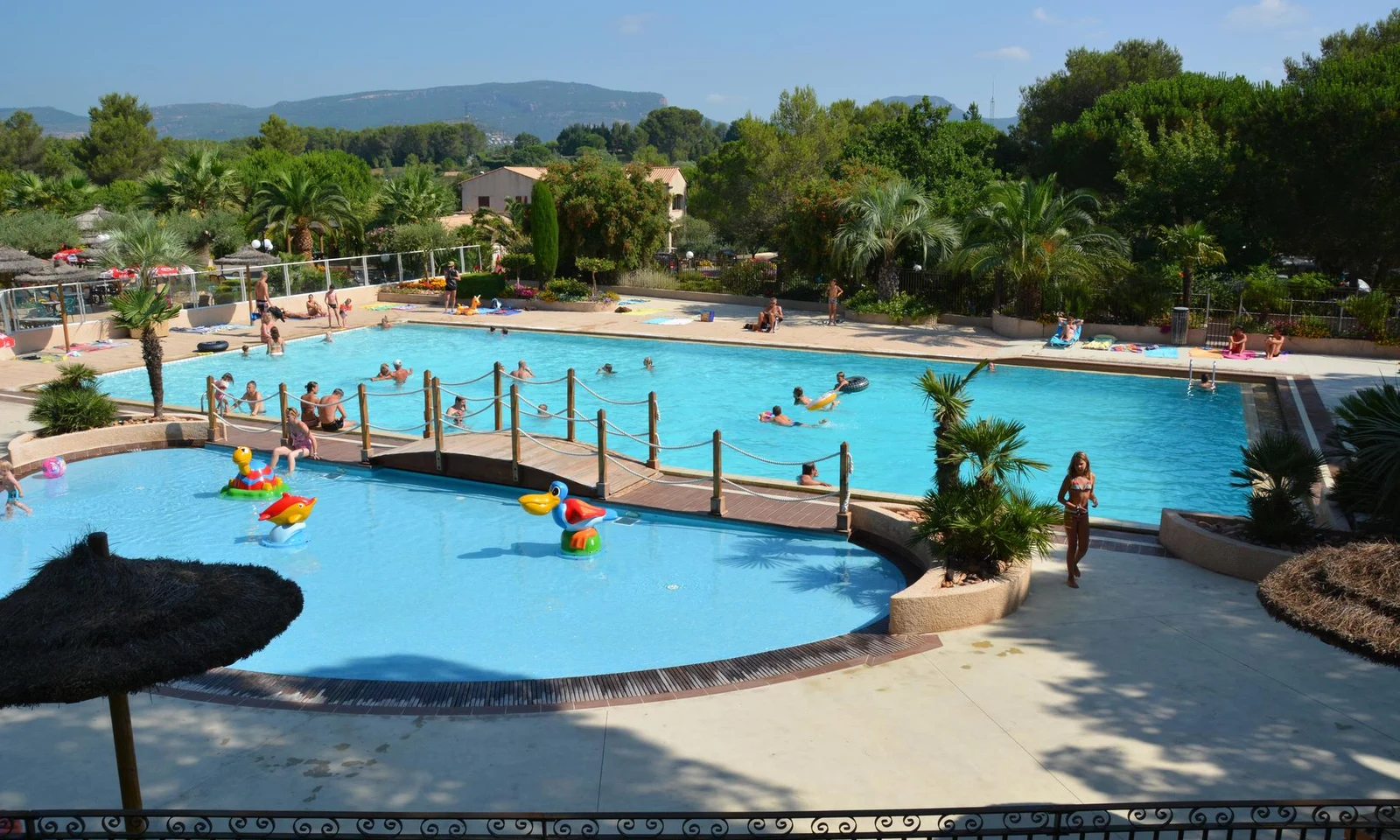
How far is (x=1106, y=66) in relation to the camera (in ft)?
190

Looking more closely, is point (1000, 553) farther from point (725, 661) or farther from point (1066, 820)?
point (1066, 820)

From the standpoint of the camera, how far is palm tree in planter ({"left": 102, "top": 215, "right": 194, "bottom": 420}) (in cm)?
1903

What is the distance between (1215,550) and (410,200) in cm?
3592

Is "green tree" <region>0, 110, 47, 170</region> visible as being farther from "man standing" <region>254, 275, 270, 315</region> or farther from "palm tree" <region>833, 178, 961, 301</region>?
"palm tree" <region>833, 178, 961, 301</region>

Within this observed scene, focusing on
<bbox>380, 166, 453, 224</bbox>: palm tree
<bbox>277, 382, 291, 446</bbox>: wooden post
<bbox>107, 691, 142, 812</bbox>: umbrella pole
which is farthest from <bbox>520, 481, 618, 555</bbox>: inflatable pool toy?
<bbox>380, 166, 453, 224</bbox>: palm tree

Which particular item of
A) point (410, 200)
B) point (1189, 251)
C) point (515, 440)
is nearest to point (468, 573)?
point (515, 440)

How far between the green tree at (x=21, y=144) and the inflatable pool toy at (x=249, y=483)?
90.6m

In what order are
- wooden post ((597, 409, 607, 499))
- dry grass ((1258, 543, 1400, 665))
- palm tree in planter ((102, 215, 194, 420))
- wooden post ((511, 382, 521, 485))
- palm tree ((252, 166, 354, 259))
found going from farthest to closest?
1. palm tree ((252, 166, 354, 259))
2. palm tree in planter ((102, 215, 194, 420))
3. wooden post ((511, 382, 521, 485))
4. wooden post ((597, 409, 607, 499))
5. dry grass ((1258, 543, 1400, 665))

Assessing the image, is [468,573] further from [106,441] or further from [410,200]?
[410,200]

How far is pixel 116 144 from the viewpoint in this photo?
8219 centimetres

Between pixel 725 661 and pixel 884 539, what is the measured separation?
4.07 m

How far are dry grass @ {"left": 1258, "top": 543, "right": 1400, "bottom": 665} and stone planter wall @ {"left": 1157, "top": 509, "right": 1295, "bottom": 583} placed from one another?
4390 millimetres

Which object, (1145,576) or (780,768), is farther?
(1145,576)

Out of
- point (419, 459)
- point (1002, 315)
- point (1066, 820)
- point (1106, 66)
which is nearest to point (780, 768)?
point (1066, 820)
